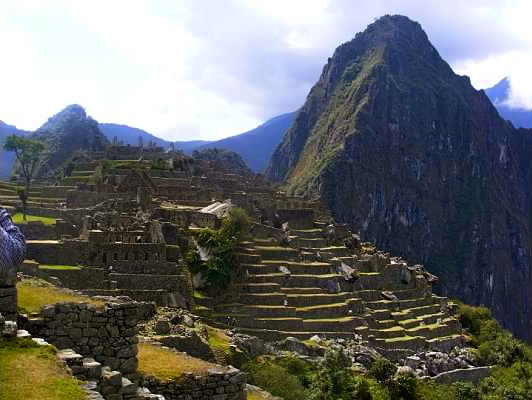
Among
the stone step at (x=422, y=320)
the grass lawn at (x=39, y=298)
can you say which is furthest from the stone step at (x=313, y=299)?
the grass lawn at (x=39, y=298)

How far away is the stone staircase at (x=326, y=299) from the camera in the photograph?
29609 mm

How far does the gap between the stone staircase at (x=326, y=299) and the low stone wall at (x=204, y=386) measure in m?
20.0

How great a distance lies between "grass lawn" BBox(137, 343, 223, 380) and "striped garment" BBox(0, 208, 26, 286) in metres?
1.95

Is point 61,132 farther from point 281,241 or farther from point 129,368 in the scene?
point 129,368

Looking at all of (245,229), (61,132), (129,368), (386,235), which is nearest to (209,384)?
(129,368)

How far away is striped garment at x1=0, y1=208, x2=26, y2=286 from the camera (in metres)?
6.39

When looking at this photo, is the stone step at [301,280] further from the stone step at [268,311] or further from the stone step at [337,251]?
the stone step at [337,251]

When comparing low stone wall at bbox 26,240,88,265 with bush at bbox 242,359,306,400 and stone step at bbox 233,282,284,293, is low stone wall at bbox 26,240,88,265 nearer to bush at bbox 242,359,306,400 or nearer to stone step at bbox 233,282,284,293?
stone step at bbox 233,282,284,293

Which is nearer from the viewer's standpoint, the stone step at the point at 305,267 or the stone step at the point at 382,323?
the stone step at the point at 305,267

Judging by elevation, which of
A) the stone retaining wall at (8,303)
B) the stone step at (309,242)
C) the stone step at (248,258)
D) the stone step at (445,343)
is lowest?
the stone step at (445,343)

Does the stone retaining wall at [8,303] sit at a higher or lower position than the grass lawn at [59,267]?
higher

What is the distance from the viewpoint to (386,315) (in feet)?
122

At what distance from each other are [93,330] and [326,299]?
2699cm

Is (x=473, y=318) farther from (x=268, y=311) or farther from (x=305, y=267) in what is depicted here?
(x=268, y=311)
